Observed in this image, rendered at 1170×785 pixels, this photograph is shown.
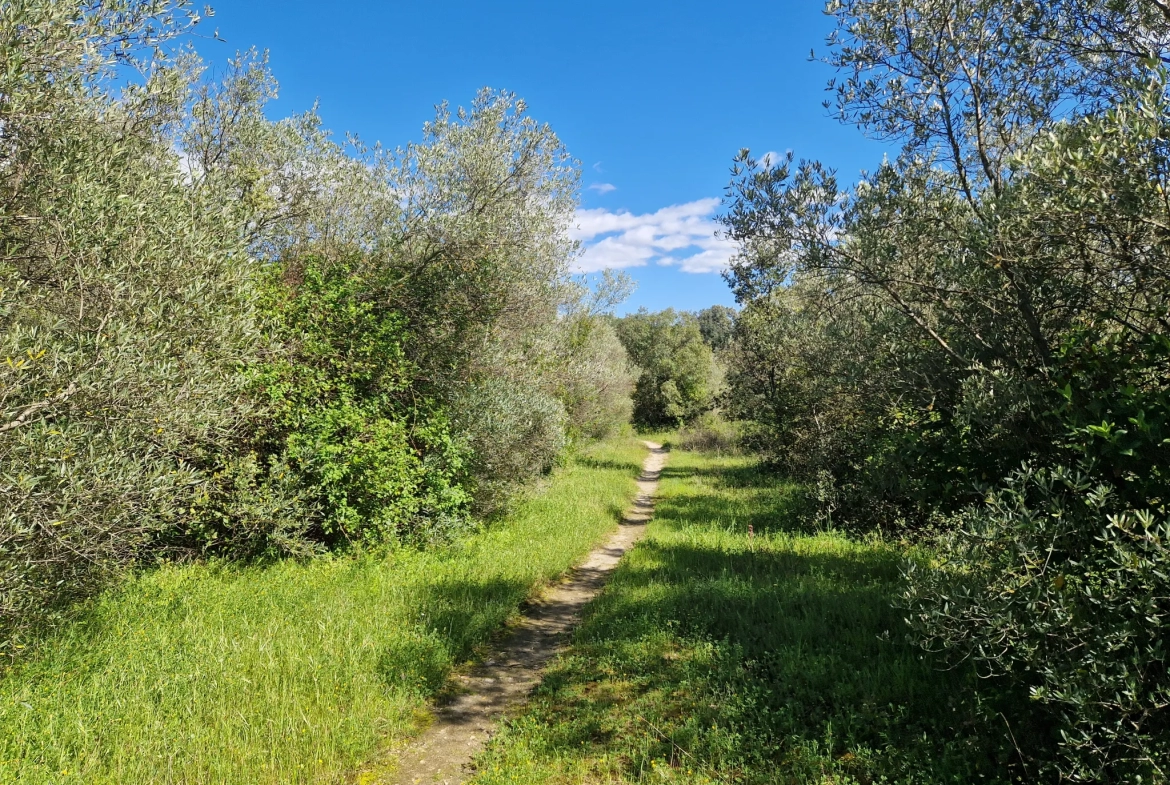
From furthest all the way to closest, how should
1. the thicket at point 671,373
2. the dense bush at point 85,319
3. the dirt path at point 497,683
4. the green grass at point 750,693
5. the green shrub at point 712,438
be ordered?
the thicket at point 671,373, the green shrub at point 712,438, the dirt path at point 497,683, the dense bush at point 85,319, the green grass at point 750,693

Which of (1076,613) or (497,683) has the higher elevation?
(1076,613)

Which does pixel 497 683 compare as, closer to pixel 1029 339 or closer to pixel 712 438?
pixel 1029 339

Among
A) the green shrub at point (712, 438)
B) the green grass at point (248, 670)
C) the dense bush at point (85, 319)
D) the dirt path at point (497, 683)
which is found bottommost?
the dirt path at point (497, 683)

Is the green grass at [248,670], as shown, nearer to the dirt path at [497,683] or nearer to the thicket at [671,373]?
the dirt path at [497,683]

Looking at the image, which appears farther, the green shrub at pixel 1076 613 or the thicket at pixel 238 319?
the thicket at pixel 238 319

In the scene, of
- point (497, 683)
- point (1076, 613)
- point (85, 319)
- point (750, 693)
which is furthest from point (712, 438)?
point (85, 319)

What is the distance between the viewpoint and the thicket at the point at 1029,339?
379 cm

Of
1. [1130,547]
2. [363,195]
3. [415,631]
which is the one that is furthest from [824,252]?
[363,195]

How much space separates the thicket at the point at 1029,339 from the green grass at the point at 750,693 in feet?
1.96

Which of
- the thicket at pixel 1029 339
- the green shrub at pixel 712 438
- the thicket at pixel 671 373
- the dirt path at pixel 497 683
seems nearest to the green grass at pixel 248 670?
the dirt path at pixel 497 683

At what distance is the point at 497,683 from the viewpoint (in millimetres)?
7008

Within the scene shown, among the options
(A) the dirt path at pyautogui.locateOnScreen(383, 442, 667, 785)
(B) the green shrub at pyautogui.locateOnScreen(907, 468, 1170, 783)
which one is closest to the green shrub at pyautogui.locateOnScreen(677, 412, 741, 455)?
(A) the dirt path at pyautogui.locateOnScreen(383, 442, 667, 785)

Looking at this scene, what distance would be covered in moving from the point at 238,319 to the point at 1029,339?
27.4 ft

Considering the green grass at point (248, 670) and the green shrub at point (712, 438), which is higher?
the green shrub at point (712, 438)
